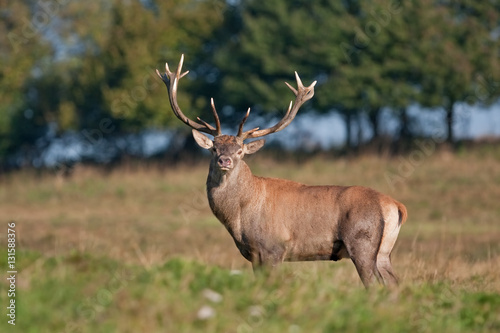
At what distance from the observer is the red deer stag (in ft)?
31.7

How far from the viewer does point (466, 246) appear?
61.2 ft

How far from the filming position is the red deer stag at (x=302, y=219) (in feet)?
31.7

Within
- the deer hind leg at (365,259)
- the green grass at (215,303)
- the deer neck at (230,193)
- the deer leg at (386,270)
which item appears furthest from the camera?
the deer neck at (230,193)

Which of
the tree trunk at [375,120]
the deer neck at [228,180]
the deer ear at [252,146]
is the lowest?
the tree trunk at [375,120]

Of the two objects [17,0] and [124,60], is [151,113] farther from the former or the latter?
[17,0]

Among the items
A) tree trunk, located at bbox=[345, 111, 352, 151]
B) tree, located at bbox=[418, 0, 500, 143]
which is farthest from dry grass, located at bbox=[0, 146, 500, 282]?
tree trunk, located at bbox=[345, 111, 352, 151]

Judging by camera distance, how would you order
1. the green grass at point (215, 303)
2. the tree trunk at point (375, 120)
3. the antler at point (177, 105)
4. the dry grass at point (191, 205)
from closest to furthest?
the green grass at point (215, 303) → the antler at point (177, 105) → the dry grass at point (191, 205) → the tree trunk at point (375, 120)

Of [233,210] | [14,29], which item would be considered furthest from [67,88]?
[233,210]

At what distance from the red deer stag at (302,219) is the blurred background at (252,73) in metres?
24.7

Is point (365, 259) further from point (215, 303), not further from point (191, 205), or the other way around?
point (191, 205)

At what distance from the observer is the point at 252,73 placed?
37594mm

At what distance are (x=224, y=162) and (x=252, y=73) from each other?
1100 inches

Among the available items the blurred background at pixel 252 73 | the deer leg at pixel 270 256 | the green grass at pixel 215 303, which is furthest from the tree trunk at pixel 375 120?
the green grass at pixel 215 303

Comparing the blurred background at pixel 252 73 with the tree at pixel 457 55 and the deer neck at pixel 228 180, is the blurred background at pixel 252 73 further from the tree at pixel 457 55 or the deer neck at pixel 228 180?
the deer neck at pixel 228 180
